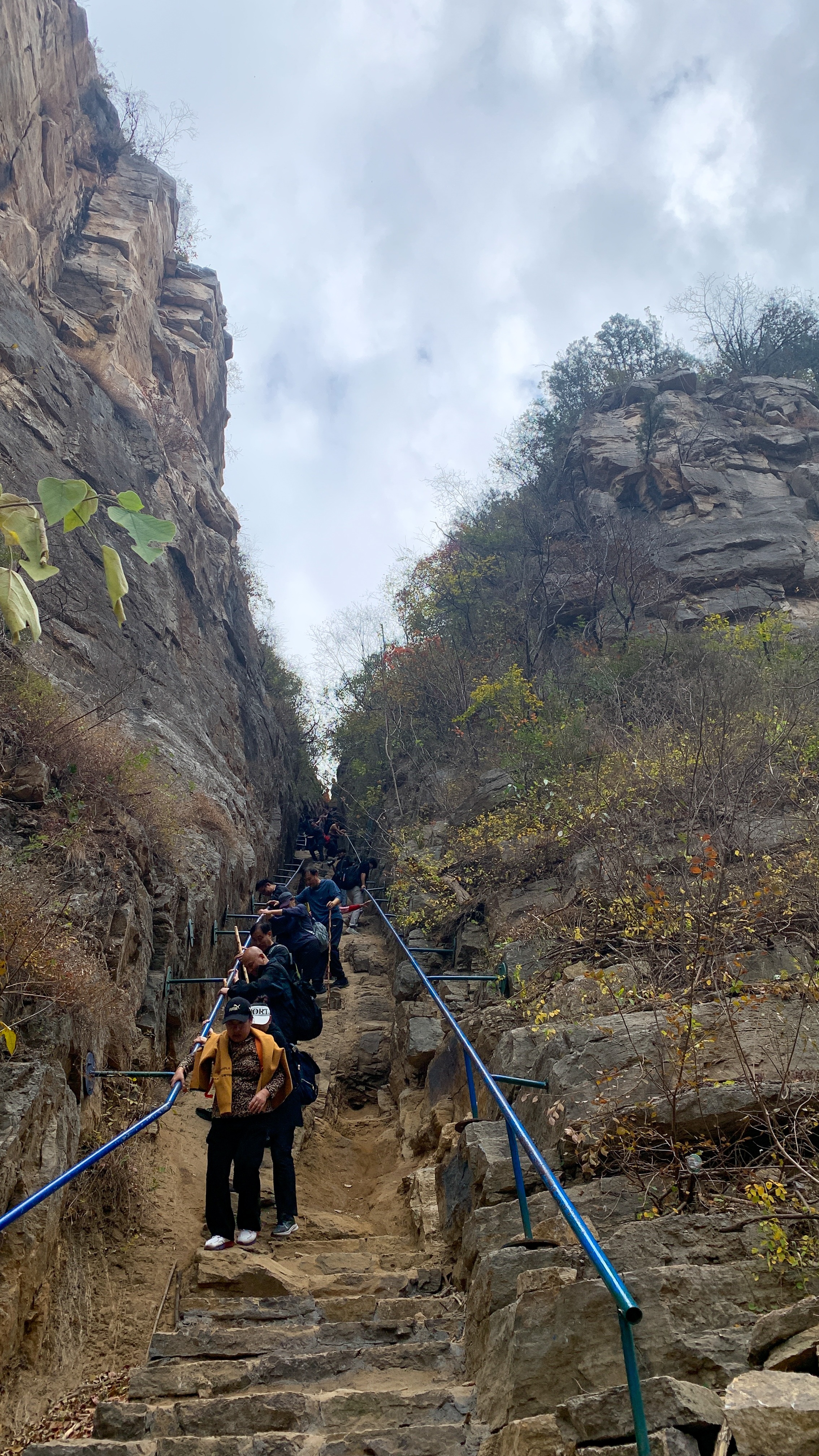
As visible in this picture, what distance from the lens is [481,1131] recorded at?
5.73 meters

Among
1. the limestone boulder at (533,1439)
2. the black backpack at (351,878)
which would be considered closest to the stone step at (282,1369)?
the limestone boulder at (533,1439)

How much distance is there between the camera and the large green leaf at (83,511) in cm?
186

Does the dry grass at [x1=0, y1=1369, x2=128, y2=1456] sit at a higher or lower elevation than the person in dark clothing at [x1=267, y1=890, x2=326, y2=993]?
lower

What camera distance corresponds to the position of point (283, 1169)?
6.08 m

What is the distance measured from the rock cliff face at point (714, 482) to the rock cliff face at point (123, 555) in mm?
11166

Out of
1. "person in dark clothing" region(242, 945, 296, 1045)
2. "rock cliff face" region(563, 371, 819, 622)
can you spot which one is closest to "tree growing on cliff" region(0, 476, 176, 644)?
"person in dark clothing" region(242, 945, 296, 1045)

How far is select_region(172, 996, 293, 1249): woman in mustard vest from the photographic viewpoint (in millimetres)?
5590

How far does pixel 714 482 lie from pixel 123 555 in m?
17.9

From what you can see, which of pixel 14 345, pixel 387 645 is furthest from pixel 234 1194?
pixel 387 645

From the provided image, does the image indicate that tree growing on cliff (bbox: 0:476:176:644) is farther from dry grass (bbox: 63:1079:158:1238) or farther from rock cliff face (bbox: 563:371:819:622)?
rock cliff face (bbox: 563:371:819:622)

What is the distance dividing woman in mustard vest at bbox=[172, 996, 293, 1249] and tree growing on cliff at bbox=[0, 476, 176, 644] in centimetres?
454

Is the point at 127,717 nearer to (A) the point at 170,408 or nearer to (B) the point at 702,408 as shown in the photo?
(A) the point at 170,408

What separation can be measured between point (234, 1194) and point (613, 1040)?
11.6ft

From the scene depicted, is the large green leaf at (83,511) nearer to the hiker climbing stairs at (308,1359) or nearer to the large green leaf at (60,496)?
the large green leaf at (60,496)
